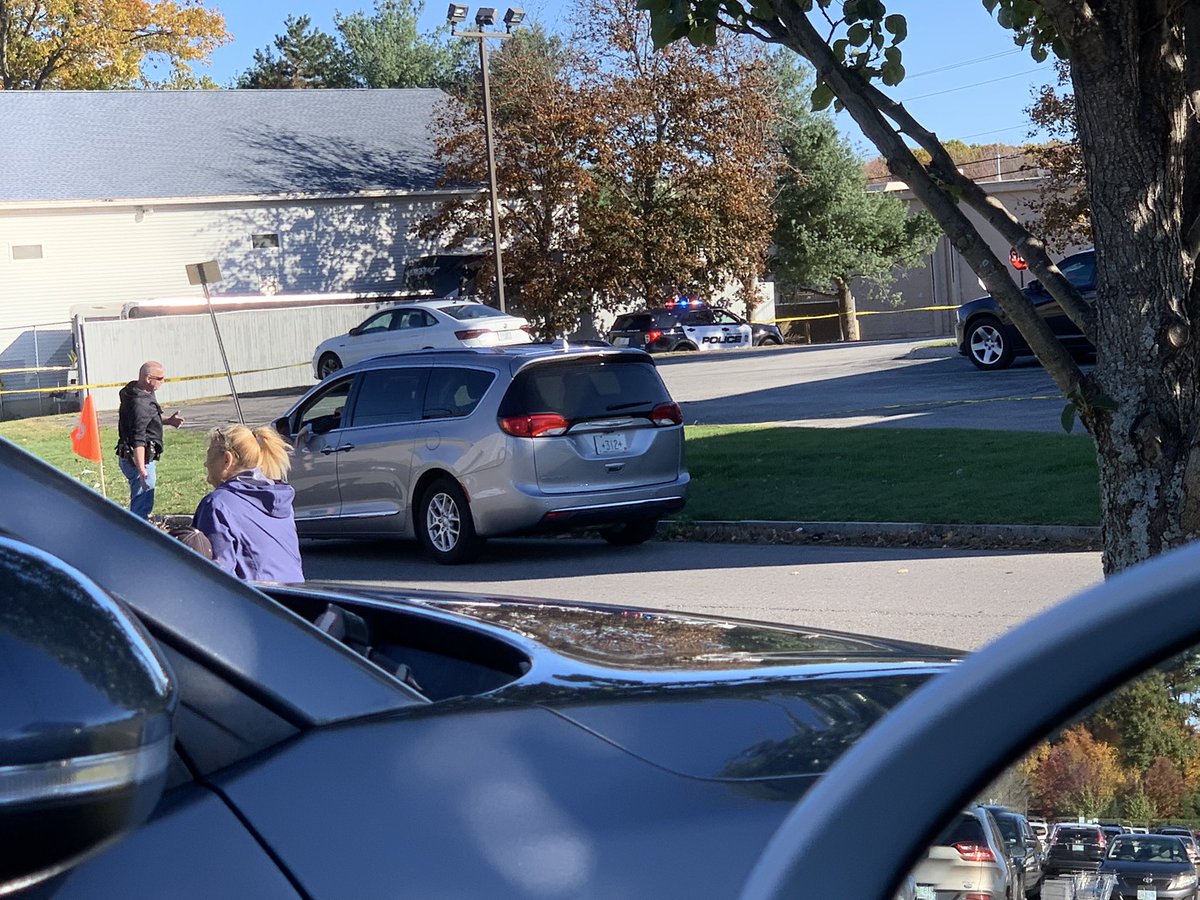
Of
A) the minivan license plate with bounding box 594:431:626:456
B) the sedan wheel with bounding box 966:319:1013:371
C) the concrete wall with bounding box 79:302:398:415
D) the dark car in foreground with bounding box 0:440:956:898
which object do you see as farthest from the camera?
the concrete wall with bounding box 79:302:398:415

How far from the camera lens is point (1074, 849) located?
1235mm

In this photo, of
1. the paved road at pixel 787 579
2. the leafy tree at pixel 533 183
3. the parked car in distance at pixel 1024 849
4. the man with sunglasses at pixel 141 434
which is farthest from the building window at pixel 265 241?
the parked car in distance at pixel 1024 849

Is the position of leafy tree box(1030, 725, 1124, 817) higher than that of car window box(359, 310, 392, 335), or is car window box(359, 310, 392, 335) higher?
car window box(359, 310, 392, 335)

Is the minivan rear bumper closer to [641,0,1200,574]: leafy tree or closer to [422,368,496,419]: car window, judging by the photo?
[422,368,496,419]: car window

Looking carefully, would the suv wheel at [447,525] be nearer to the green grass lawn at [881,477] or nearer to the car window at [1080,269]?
the green grass lawn at [881,477]

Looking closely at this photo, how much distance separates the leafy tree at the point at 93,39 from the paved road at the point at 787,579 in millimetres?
47621

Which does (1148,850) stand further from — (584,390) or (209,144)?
(209,144)

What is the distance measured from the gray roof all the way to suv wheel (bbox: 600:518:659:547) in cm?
3037

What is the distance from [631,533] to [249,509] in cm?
647

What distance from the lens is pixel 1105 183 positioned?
5.17 metres

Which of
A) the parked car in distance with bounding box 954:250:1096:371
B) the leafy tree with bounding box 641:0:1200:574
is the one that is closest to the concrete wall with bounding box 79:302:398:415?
the parked car in distance with bounding box 954:250:1096:371

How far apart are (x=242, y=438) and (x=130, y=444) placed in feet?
24.6

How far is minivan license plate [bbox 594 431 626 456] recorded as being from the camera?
1259 cm

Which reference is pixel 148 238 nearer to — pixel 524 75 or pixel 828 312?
pixel 524 75
